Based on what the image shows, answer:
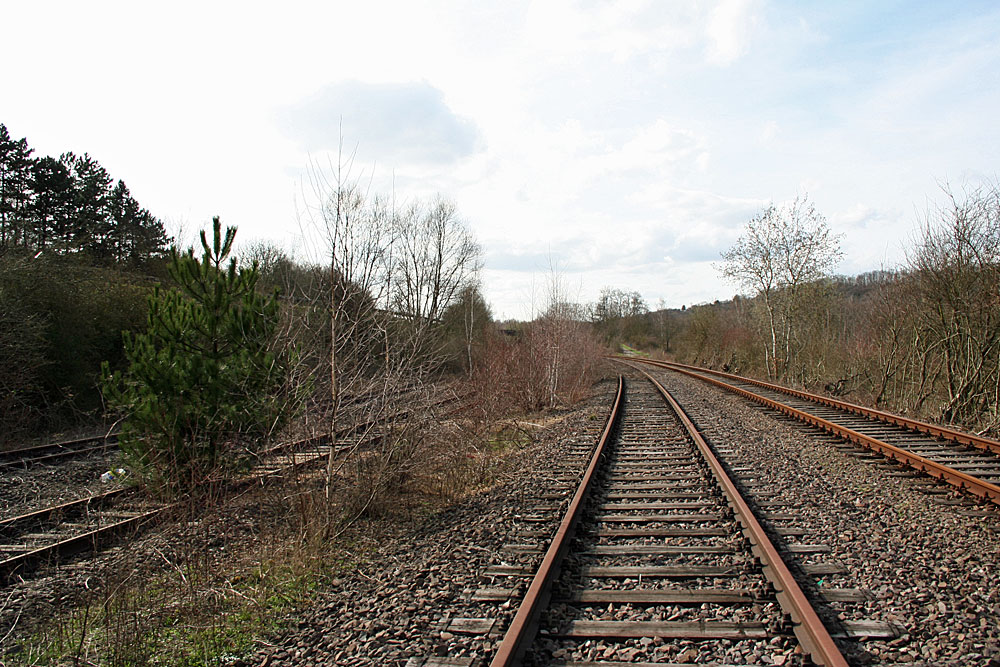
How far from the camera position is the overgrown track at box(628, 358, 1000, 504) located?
7281 mm

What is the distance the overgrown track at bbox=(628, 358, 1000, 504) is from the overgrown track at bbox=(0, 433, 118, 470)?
11.9 m

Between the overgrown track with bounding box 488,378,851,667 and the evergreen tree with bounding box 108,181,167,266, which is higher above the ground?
the evergreen tree with bounding box 108,181,167,266

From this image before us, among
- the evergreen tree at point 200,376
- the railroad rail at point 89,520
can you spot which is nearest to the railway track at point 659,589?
the railroad rail at point 89,520

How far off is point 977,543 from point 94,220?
3285 cm

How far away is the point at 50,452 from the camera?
11.2m

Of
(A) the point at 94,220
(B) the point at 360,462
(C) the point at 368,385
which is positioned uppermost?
(A) the point at 94,220

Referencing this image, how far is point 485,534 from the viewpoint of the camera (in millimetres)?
5793

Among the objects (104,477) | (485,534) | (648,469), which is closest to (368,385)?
(485,534)

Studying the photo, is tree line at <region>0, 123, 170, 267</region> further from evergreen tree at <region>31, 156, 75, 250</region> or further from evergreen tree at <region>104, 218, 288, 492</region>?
evergreen tree at <region>104, 218, 288, 492</region>

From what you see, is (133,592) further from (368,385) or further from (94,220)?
(94,220)

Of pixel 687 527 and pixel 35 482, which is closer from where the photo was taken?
pixel 687 527

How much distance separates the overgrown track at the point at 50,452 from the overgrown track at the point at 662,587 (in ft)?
27.1

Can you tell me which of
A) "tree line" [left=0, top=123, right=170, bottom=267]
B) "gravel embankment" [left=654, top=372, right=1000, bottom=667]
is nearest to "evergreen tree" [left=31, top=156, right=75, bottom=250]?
"tree line" [left=0, top=123, right=170, bottom=267]

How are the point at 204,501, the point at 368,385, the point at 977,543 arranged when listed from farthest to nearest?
the point at 204,501
the point at 368,385
the point at 977,543
